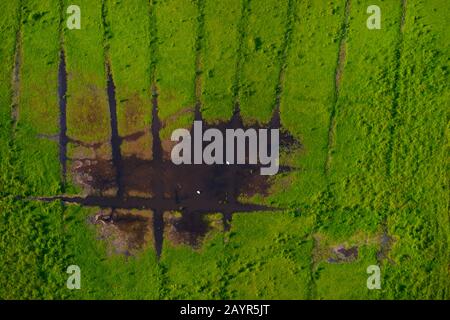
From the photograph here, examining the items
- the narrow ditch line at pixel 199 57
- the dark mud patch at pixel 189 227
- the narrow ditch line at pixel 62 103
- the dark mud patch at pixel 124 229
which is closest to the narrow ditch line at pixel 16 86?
the narrow ditch line at pixel 62 103

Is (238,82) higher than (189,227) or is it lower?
higher

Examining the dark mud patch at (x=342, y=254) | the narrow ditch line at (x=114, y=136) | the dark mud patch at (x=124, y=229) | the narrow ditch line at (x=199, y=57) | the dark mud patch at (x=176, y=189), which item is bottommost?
the dark mud patch at (x=342, y=254)

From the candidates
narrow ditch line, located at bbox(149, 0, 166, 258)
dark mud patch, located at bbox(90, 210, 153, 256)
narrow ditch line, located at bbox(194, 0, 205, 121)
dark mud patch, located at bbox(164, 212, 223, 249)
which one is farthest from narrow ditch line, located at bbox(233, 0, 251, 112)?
dark mud patch, located at bbox(90, 210, 153, 256)

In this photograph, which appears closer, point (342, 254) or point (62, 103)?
point (342, 254)

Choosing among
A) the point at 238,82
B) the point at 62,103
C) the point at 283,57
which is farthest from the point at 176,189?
the point at 283,57

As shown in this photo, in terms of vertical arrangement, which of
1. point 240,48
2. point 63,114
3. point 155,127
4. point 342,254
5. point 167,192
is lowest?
point 342,254

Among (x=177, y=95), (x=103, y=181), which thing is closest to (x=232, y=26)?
(x=177, y=95)

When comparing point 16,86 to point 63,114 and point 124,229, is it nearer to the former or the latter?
point 63,114

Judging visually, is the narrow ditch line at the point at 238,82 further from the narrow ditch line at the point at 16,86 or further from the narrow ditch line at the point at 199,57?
the narrow ditch line at the point at 16,86
